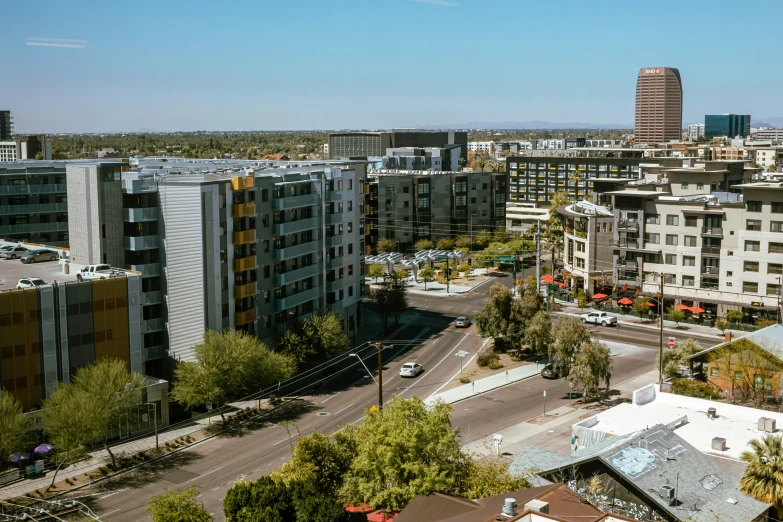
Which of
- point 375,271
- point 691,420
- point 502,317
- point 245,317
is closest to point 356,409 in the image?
point 245,317

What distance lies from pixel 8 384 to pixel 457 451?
31304mm

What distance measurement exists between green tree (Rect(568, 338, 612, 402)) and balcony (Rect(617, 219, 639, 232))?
37511 millimetres

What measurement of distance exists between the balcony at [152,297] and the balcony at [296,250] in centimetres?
1138

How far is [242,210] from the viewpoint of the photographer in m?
69.5

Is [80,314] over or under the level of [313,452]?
over

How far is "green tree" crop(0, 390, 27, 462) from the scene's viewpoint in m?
48.4

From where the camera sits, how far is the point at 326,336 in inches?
2837

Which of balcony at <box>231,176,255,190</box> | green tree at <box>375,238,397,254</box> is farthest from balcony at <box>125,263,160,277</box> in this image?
green tree at <box>375,238,397,254</box>

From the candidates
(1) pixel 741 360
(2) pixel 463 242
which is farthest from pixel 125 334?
(2) pixel 463 242

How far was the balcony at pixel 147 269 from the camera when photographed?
217 ft

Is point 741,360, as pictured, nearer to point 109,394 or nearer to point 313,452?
point 313,452

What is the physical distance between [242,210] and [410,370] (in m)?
19.7

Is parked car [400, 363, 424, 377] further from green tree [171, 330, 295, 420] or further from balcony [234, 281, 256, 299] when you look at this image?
balcony [234, 281, 256, 299]

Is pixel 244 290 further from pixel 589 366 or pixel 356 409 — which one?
pixel 589 366
